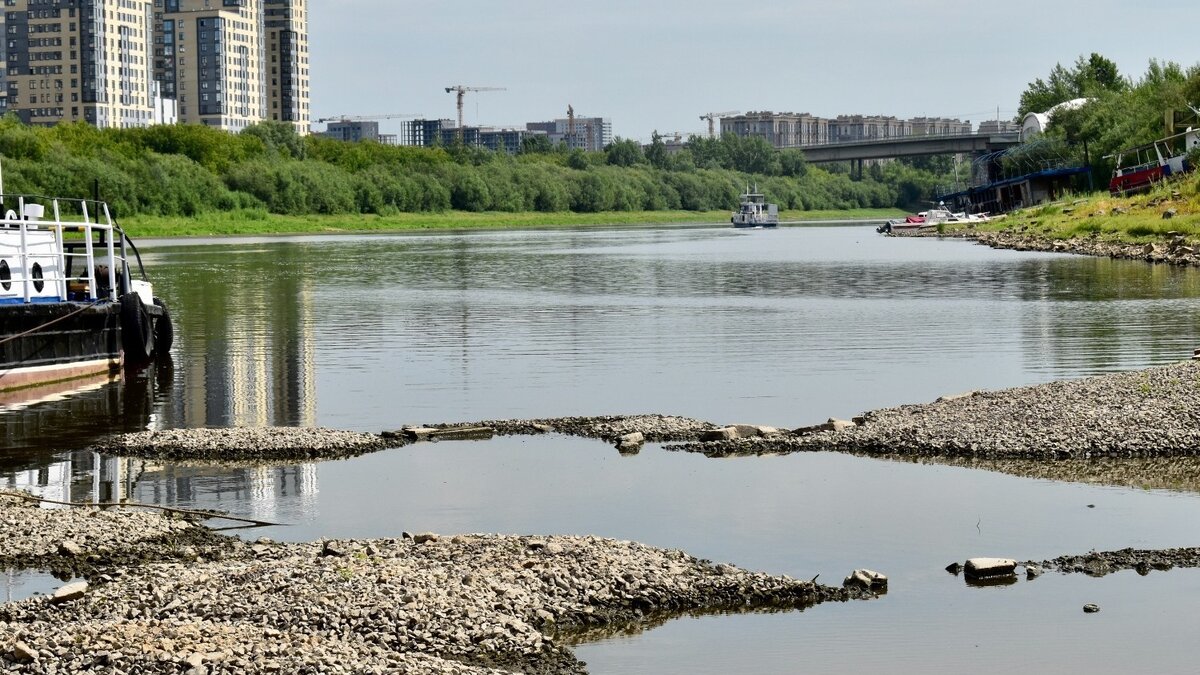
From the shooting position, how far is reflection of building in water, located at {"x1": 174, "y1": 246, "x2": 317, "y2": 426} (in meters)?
32.0

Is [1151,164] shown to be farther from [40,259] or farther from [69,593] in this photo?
[69,593]

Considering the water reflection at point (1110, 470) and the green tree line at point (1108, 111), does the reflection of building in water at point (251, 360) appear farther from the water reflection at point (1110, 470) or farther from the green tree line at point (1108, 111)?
the green tree line at point (1108, 111)

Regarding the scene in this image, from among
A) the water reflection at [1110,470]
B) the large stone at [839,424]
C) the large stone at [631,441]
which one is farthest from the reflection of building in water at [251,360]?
the water reflection at [1110,470]

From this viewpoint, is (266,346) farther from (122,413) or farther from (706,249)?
(706,249)

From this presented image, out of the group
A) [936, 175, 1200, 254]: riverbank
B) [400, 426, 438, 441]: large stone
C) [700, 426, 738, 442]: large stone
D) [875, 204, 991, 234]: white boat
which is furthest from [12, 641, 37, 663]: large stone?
[875, 204, 991, 234]: white boat

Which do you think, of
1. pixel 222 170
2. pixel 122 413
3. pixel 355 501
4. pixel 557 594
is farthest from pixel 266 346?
pixel 222 170

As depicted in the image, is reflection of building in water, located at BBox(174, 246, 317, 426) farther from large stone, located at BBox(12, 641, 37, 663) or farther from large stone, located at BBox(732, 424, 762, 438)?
large stone, located at BBox(12, 641, 37, 663)

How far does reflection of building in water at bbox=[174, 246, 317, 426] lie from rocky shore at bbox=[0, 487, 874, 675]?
1220 cm

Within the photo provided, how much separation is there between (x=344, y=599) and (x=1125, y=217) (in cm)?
9307

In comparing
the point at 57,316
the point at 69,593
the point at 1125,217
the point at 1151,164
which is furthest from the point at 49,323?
the point at 1151,164

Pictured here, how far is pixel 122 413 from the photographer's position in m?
32.6

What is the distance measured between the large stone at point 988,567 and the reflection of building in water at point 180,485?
8.74 metres

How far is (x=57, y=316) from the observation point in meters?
36.9

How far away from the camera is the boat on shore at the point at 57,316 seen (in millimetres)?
35844
